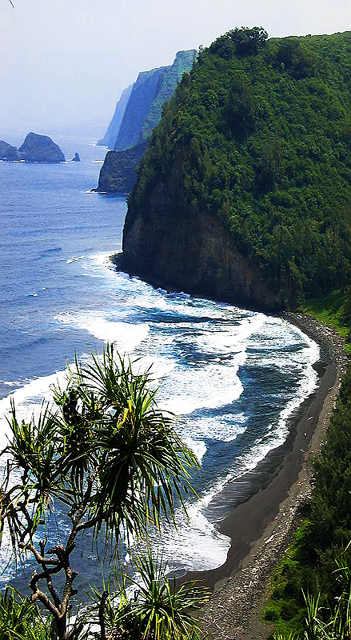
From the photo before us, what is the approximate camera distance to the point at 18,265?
93562 millimetres

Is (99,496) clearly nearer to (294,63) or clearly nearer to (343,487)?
(343,487)

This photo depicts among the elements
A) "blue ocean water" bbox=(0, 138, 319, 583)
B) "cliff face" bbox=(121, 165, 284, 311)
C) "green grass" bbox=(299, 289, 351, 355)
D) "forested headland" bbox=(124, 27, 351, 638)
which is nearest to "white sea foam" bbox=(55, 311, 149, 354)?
"blue ocean water" bbox=(0, 138, 319, 583)

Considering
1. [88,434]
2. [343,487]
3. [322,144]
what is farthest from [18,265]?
[88,434]

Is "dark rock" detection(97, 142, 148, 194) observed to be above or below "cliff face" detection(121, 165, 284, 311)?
above

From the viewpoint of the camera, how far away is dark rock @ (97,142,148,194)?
17800cm

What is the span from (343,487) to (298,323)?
128ft

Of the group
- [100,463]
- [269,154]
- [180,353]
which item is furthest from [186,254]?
[100,463]

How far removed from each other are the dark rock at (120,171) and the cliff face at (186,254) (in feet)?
290

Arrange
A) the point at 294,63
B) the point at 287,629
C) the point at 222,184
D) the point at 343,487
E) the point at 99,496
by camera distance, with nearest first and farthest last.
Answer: the point at 99,496 → the point at 287,629 → the point at 343,487 → the point at 222,184 → the point at 294,63

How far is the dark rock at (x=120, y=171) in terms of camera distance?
178000 millimetres

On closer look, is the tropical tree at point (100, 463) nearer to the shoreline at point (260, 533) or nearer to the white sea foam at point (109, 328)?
the shoreline at point (260, 533)

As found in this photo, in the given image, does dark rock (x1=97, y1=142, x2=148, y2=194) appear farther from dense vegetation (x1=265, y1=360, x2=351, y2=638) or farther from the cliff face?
dense vegetation (x1=265, y1=360, x2=351, y2=638)

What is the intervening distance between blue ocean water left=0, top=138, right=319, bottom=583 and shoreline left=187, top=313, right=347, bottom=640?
0.80 meters

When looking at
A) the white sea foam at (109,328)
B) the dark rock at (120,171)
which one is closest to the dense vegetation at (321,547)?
the white sea foam at (109,328)
